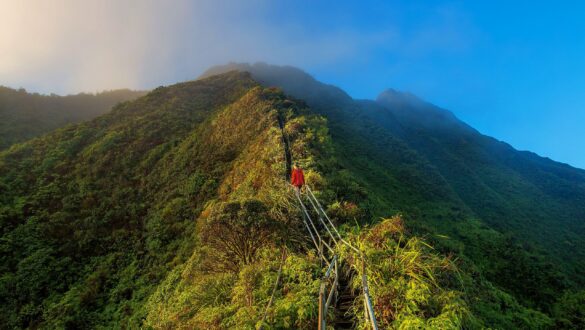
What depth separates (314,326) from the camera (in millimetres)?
6035

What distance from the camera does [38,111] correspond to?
157 feet

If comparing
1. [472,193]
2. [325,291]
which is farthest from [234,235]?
[472,193]

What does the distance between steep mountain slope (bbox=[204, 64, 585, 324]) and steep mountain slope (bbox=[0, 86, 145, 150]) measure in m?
37.4

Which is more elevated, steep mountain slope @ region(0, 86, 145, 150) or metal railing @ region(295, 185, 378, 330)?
metal railing @ region(295, 185, 378, 330)

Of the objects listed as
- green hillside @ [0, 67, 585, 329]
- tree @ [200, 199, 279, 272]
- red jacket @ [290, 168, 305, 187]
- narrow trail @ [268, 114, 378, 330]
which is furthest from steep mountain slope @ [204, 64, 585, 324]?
tree @ [200, 199, 279, 272]

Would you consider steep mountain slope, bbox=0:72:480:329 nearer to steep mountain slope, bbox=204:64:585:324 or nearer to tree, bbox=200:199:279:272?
tree, bbox=200:199:279:272

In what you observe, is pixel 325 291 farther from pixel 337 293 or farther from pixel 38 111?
pixel 38 111

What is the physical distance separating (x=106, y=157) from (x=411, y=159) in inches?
1466

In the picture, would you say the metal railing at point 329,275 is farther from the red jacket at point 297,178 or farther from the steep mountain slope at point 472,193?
the steep mountain slope at point 472,193

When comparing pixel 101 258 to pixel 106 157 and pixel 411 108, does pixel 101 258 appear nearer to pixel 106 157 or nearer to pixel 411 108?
pixel 106 157

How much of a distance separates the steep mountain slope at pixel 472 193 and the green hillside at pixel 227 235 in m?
0.29

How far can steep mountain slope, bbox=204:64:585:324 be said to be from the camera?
22.2 metres

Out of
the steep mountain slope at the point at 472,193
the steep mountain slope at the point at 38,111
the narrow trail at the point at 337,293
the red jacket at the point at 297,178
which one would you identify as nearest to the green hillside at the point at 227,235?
the narrow trail at the point at 337,293

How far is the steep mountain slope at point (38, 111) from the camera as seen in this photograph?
39.1 m
